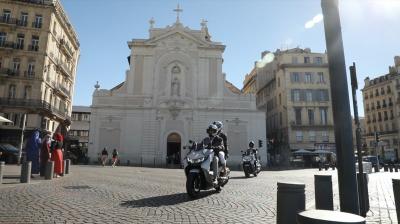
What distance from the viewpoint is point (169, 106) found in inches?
1407

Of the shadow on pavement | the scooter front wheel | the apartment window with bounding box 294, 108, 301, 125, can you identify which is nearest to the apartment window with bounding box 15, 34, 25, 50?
the scooter front wheel

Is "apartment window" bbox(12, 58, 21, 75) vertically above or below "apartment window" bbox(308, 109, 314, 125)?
above

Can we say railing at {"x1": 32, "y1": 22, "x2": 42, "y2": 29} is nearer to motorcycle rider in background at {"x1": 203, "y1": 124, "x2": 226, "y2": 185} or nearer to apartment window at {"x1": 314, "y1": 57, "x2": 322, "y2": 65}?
motorcycle rider in background at {"x1": 203, "y1": 124, "x2": 226, "y2": 185}

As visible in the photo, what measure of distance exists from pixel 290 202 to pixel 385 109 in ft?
210

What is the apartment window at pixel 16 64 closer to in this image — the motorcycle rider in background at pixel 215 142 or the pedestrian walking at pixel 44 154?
the pedestrian walking at pixel 44 154

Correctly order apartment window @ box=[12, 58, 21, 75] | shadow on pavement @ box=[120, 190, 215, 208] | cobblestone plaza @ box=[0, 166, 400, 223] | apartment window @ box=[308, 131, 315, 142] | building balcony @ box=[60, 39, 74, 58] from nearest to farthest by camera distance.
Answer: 1. cobblestone plaza @ box=[0, 166, 400, 223]
2. shadow on pavement @ box=[120, 190, 215, 208]
3. apartment window @ box=[12, 58, 21, 75]
4. building balcony @ box=[60, 39, 74, 58]
5. apartment window @ box=[308, 131, 315, 142]

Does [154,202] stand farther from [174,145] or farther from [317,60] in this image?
[317,60]

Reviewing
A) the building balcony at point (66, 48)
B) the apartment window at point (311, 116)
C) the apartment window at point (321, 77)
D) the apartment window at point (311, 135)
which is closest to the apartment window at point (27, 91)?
the building balcony at point (66, 48)

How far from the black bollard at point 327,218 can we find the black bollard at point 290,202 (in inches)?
51.5

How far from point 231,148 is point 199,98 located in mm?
6915

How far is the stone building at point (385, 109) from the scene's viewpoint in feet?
181

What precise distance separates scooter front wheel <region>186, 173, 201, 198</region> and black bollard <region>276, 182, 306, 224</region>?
164 inches

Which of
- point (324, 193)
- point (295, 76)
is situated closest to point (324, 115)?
point (295, 76)

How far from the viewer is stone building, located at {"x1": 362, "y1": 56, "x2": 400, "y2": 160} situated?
181ft
